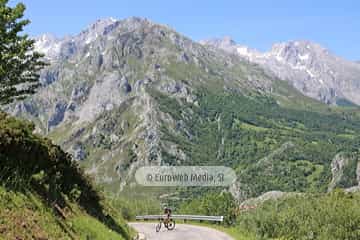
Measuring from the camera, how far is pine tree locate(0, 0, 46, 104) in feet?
71.9

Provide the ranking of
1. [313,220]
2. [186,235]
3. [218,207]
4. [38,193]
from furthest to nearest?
[218,207] → [186,235] → [313,220] → [38,193]

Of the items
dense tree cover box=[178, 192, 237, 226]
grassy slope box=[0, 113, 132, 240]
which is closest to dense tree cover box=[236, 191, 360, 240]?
grassy slope box=[0, 113, 132, 240]

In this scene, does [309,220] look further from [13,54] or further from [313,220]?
[13,54]

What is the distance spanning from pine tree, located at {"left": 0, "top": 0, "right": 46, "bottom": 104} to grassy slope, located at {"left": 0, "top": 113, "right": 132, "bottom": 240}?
12.5ft

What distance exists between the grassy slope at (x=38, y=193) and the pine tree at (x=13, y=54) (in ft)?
12.5

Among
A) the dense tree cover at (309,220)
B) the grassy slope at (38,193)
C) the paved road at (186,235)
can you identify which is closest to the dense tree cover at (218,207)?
the dense tree cover at (309,220)

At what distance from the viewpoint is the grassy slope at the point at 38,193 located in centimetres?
1430

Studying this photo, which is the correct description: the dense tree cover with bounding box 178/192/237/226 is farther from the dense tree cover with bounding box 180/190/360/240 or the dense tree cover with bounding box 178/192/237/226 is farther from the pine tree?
the pine tree

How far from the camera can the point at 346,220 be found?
3047 centimetres

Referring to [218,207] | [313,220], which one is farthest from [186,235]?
[218,207]

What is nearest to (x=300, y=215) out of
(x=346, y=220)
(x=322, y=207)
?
(x=322, y=207)

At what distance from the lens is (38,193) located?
693 inches

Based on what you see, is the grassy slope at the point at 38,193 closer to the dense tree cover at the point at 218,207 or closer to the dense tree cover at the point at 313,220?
the dense tree cover at the point at 313,220

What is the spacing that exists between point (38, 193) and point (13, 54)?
25.1ft
